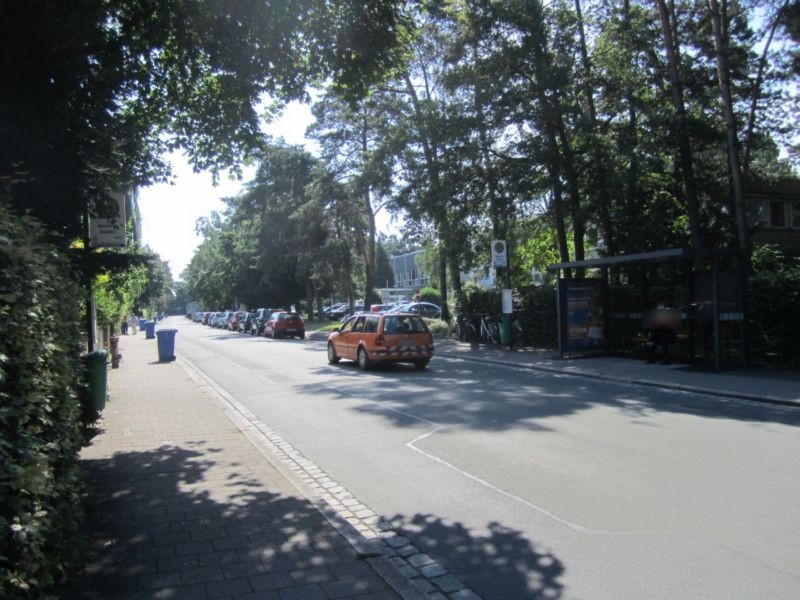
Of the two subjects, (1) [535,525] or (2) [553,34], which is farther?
(2) [553,34]

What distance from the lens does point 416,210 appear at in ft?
82.8

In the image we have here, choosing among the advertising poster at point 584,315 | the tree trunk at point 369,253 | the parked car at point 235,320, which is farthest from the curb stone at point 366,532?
the parked car at point 235,320

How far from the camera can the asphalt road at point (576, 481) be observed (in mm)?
4309

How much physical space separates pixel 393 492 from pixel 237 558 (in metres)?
2.06

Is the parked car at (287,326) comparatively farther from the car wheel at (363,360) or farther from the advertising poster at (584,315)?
the advertising poster at (584,315)

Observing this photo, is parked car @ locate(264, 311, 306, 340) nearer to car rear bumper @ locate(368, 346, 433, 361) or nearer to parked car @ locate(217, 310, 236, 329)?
car rear bumper @ locate(368, 346, 433, 361)

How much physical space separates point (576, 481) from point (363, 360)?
11.6 metres

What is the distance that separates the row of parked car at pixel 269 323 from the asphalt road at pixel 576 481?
1012 inches

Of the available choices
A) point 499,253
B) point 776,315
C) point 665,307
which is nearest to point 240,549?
point 776,315

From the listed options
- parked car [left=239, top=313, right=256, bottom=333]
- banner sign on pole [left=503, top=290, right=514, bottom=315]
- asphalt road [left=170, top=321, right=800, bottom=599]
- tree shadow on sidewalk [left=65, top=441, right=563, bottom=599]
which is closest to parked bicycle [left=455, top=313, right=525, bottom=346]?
banner sign on pole [left=503, top=290, right=514, bottom=315]

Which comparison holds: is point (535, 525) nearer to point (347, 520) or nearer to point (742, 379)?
point (347, 520)

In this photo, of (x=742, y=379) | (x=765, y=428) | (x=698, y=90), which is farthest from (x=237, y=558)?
(x=698, y=90)

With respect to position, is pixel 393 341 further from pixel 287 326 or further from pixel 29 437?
pixel 287 326

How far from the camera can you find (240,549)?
4.66 m
